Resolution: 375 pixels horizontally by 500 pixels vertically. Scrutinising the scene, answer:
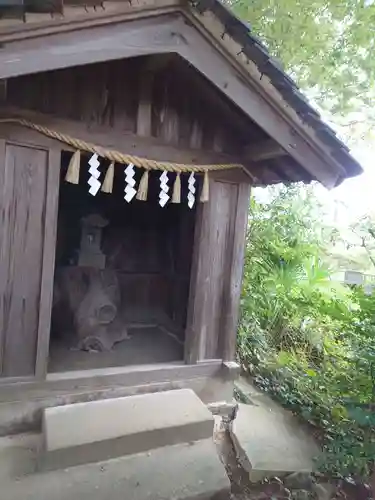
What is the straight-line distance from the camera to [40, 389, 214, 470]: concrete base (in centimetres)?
254

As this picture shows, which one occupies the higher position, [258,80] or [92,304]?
[258,80]

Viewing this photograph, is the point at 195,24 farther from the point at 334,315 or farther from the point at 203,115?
the point at 334,315

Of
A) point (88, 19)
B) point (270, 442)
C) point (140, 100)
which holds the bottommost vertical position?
point (270, 442)

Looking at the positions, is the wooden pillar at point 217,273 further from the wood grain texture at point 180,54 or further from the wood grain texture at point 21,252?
the wood grain texture at point 21,252

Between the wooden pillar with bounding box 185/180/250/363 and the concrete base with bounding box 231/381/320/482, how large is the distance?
62cm

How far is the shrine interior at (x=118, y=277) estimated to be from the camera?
396 cm

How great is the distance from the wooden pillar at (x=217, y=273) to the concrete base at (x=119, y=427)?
0.54 meters

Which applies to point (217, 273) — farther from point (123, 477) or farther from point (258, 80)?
point (123, 477)

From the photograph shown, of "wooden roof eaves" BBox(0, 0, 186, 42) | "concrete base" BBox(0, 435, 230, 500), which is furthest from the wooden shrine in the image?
"concrete base" BBox(0, 435, 230, 500)

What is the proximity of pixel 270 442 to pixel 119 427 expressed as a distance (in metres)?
1.33

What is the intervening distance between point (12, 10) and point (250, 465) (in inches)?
129

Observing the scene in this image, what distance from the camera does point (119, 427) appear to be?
2.76m

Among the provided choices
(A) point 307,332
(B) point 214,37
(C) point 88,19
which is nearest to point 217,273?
(B) point 214,37

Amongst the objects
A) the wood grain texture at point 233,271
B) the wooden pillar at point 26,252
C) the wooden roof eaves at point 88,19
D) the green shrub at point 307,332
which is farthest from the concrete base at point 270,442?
the wooden roof eaves at point 88,19
